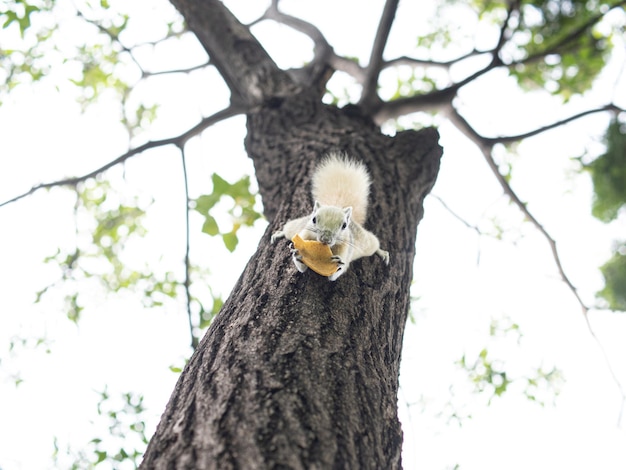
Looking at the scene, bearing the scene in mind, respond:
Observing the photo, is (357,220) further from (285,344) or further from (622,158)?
(622,158)

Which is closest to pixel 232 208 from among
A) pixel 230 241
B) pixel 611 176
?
pixel 230 241

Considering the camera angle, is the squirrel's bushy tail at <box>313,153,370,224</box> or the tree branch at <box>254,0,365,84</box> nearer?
the squirrel's bushy tail at <box>313,153,370,224</box>

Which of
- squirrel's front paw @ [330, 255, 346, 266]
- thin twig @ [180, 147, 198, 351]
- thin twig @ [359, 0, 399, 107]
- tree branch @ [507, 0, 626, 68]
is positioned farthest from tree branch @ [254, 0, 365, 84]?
squirrel's front paw @ [330, 255, 346, 266]

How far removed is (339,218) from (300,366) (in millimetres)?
1020

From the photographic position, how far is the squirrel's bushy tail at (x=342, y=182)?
2.63 meters

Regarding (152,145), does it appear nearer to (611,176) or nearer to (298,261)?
(298,261)

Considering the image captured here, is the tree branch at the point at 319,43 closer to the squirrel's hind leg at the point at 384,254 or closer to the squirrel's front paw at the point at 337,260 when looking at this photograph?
the squirrel's hind leg at the point at 384,254

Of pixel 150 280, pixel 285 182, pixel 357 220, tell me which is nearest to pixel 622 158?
pixel 357 220

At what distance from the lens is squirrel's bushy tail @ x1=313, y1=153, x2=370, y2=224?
2.63 metres

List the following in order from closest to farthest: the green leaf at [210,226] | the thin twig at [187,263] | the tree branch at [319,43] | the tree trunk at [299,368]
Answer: the tree trunk at [299,368] < the green leaf at [210,226] < the thin twig at [187,263] < the tree branch at [319,43]

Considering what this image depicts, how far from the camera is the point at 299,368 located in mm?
1447

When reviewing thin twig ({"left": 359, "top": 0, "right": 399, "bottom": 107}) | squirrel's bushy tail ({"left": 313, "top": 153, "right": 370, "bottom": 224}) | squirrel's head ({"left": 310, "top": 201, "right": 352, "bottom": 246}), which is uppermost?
thin twig ({"left": 359, "top": 0, "right": 399, "bottom": 107})

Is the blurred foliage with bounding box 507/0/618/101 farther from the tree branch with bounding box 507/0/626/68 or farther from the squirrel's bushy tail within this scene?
the squirrel's bushy tail

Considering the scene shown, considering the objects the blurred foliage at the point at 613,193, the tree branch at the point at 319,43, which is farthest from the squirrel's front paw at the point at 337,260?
the blurred foliage at the point at 613,193
